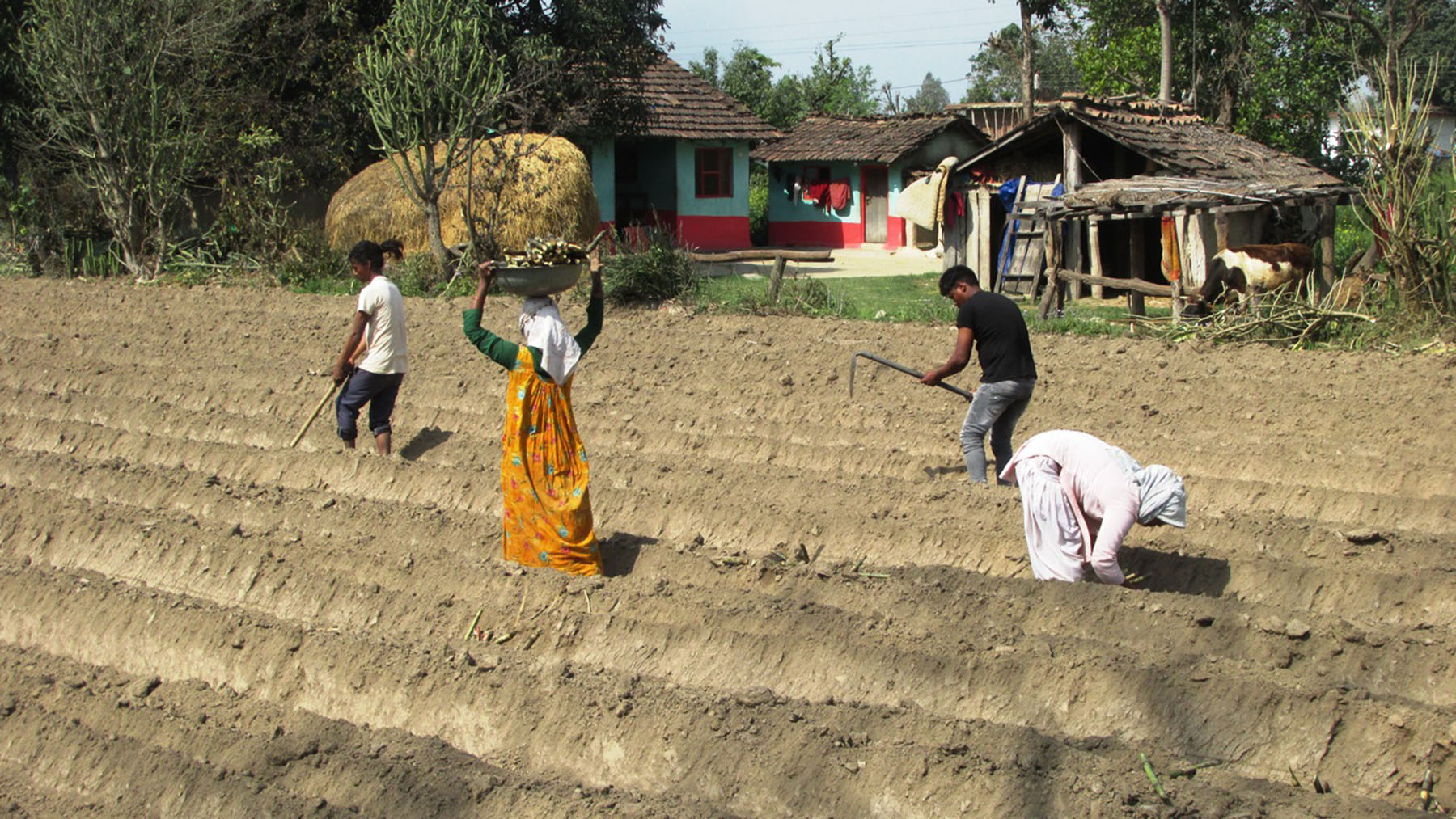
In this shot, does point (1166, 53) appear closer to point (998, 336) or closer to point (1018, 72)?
point (998, 336)

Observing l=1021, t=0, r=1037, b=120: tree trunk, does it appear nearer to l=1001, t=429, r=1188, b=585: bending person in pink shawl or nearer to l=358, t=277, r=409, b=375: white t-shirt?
l=358, t=277, r=409, b=375: white t-shirt

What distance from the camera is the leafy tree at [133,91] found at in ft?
50.3

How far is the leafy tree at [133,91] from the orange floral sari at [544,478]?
39.1 feet

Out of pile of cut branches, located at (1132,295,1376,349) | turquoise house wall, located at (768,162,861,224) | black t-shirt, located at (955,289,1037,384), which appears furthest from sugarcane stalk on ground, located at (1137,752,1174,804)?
turquoise house wall, located at (768,162,861,224)

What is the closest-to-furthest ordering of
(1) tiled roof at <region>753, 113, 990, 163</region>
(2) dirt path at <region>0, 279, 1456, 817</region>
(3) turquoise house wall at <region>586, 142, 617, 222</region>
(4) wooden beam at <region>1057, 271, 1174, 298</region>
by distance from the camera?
(2) dirt path at <region>0, 279, 1456, 817</region>
(4) wooden beam at <region>1057, 271, 1174, 298</region>
(3) turquoise house wall at <region>586, 142, 617, 222</region>
(1) tiled roof at <region>753, 113, 990, 163</region>

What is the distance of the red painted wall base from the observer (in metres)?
27.6

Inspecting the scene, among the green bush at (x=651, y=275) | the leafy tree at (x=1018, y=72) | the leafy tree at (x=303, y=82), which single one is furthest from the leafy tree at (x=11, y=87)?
the leafy tree at (x=1018, y=72)

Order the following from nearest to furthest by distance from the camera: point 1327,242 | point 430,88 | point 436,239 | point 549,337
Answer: point 549,337 → point 1327,242 → point 430,88 → point 436,239

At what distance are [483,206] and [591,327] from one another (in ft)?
35.1

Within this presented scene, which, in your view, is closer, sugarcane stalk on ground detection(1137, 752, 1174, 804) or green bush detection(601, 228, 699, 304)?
sugarcane stalk on ground detection(1137, 752, 1174, 804)

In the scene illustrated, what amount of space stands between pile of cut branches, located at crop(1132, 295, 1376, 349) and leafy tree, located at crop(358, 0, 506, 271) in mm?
7628

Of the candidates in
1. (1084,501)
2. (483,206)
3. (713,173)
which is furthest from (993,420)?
(713,173)

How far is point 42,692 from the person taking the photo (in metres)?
4.54

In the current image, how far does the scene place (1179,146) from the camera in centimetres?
1589
